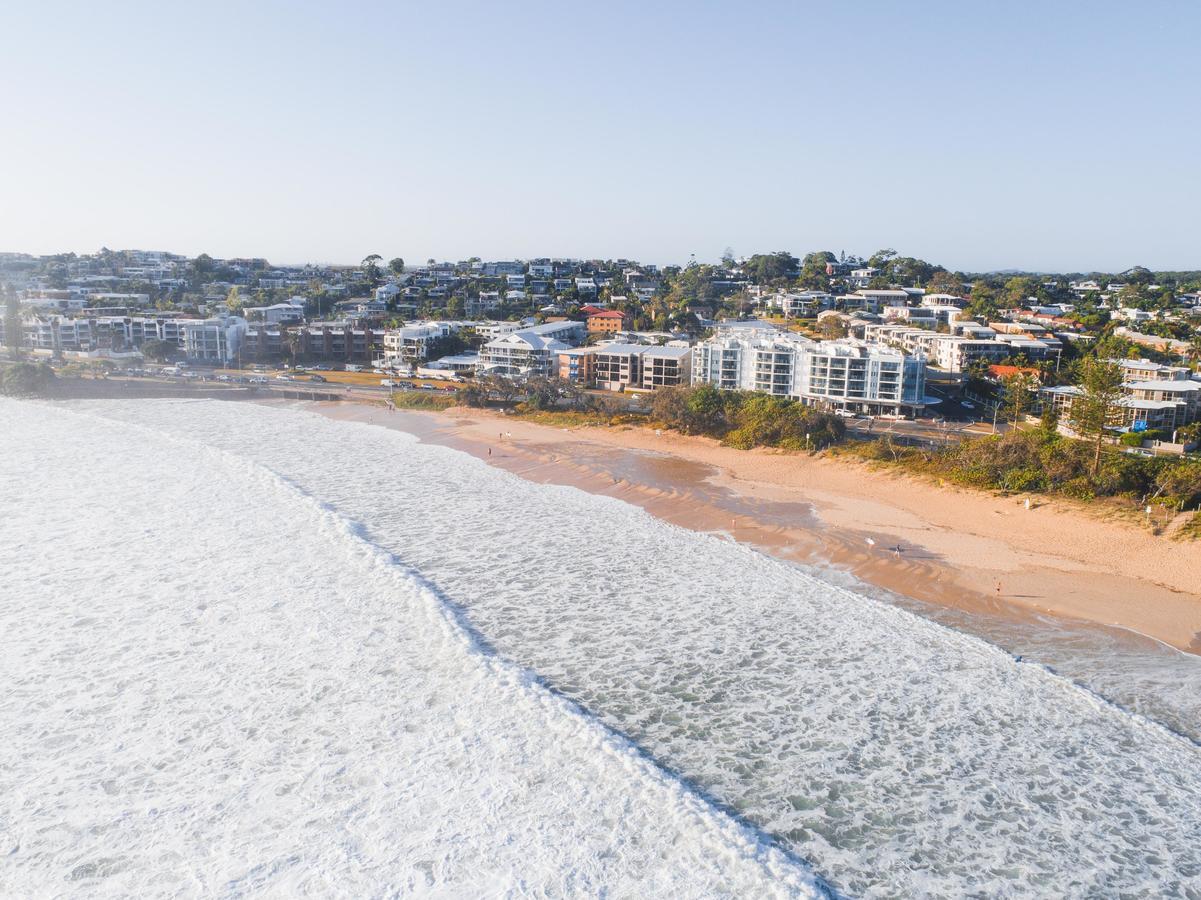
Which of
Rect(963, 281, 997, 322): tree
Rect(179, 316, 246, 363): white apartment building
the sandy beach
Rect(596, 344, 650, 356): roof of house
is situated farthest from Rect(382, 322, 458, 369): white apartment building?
Rect(963, 281, 997, 322): tree

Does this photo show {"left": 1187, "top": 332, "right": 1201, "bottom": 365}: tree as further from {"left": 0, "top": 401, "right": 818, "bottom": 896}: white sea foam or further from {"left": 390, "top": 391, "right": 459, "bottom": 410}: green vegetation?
{"left": 0, "top": 401, "right": 818, "bottom": 896}: white sea foam

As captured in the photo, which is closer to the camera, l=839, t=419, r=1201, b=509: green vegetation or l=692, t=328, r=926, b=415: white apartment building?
l=839, t=419, r=1201, b=509: green vegetation

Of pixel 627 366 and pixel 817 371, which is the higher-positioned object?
pixel 817 371

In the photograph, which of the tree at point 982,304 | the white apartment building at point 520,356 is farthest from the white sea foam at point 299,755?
the tree at point 982,304

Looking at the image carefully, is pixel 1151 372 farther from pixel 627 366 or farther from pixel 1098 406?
pixel 627 366

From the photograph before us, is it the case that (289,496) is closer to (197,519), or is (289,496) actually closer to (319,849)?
(197,519)

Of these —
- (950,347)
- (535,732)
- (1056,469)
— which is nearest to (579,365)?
(950,347)

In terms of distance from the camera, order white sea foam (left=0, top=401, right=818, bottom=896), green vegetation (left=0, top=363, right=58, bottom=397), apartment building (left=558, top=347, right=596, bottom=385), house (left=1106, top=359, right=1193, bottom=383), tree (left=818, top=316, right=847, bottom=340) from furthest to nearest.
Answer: tree (left=818, top=316, right=847, bottom=340), apartment building (left=558, top=347, right=596, bottom=385), green vegetation (left=0, top=363, right=58, bottom=397), house (left=1106, top=359, right=1193, bottom=383), white sea foam (left=0, top=401, right=818, bottom=896)
